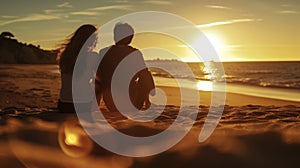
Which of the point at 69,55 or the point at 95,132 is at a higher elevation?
the point at 69,55

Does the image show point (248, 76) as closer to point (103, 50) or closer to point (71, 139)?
point (103, 50)

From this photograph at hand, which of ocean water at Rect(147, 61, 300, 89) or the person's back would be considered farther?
ocean water at Rect(147, 61, 300, 89)

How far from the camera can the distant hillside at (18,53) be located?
3588 cm

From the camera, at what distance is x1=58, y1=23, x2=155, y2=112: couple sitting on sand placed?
6090mm

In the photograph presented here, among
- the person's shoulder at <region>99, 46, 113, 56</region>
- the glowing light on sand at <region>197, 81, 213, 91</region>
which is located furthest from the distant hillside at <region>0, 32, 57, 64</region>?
the person's shoulder at <region>99, 46, 113, 56</region>

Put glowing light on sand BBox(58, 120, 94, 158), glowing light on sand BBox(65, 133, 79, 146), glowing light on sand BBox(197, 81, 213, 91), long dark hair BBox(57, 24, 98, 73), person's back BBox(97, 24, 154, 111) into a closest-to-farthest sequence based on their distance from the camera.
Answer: glowing light on sand BBox(58, 120, 94, 158)
glowing light on sand BBox(65, 133, 79, 146)
long dark hair BBox(57, 24, 98, 73)
person's back BBox(97, 24, 154, 111)
glowing light on sand BBox(197, 81, 213, 91)

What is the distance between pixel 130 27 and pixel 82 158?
367 cm

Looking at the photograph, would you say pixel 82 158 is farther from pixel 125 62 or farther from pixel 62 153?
pixel 125 62

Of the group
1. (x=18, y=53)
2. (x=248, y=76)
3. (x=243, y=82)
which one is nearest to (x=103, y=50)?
(x=243, y=82)

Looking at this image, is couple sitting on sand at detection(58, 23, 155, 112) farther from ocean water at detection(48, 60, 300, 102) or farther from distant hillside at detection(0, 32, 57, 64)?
distant hillside at detection(0, 32, 57, 64)

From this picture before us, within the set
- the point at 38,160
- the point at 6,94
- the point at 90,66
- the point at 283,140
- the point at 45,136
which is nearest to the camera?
the point at 38,160

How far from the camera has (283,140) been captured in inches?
125

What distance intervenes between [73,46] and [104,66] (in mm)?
613

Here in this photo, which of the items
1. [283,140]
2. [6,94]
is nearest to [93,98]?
[283,140]
